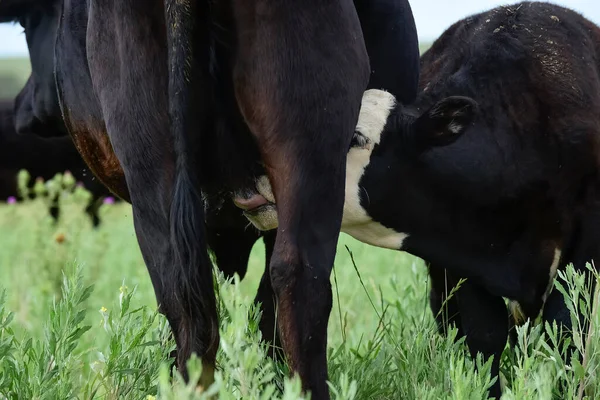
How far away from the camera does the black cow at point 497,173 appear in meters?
3.81

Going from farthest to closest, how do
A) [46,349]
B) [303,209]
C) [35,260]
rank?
[35,260]
[46,349]
[303,209]

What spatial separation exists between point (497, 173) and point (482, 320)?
0.69 meters

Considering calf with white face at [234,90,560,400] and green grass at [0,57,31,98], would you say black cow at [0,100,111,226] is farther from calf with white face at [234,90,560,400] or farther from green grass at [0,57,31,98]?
green grass at [0,57,31,98]

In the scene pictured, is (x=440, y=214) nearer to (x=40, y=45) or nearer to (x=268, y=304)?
(x=268, y=304)

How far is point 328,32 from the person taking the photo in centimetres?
284

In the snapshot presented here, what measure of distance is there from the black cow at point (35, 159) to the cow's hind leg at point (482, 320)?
1133cm

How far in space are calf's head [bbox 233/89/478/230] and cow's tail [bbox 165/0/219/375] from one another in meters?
0.92

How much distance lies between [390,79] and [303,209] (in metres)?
1.02

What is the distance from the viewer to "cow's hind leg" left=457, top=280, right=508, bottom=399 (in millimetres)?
4289

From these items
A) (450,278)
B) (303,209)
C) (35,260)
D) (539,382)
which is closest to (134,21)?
(303,209)

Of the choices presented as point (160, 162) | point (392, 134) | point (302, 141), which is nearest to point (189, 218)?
point (160, 162)

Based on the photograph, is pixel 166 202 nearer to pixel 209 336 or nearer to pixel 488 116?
pixel 209 336

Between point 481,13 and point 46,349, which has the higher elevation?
point 481,13

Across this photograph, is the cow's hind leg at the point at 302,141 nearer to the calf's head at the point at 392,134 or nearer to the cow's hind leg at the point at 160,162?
the cow's hind leg at the point at 160,162
